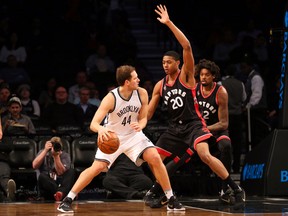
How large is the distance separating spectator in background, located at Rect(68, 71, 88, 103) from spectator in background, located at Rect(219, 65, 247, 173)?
3.21 m

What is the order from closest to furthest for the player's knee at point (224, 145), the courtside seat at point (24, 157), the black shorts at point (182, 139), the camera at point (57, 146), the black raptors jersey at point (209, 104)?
1. the black shorts at point (182, 139)
2. the player's knee at point (224, 145)
3. the black raptors jersey at point (209, 104)
4. the camera at point (57, 146)
5. the courtside seat at point (24, 157)

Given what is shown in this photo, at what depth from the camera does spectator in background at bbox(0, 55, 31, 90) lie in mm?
18328

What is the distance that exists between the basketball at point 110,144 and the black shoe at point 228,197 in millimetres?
2117

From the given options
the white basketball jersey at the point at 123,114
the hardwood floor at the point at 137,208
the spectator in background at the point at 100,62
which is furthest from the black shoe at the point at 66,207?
the spectator in background at the point at 100,62

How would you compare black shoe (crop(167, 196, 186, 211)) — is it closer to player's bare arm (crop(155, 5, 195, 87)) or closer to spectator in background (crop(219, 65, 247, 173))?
player's bare arm (crop(155, 5, 195, 87))

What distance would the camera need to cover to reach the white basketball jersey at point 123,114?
1154cm

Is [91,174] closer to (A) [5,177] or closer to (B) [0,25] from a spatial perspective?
(A) [5,177]

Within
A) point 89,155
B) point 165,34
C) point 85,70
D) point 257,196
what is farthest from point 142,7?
point 257,196

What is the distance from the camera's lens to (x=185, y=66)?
39.3ft

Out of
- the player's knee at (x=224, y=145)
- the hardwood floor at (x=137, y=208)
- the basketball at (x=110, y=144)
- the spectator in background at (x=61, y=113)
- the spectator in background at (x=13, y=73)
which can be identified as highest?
the spectator in background at (x=13, y=73)

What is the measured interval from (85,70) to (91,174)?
29.1 ft

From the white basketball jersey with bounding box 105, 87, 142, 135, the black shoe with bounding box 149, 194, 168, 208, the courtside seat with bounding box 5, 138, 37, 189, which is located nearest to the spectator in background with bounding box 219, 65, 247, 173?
the courtside seat with bounding box 5, 138, 37, 189

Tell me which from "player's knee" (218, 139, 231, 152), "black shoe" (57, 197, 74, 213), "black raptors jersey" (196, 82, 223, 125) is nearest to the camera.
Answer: "black shoe" (57, 197, 74, 213)

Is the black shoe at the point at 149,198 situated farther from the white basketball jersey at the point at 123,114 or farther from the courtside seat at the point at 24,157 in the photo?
the courtside seat at the point at 24,157
